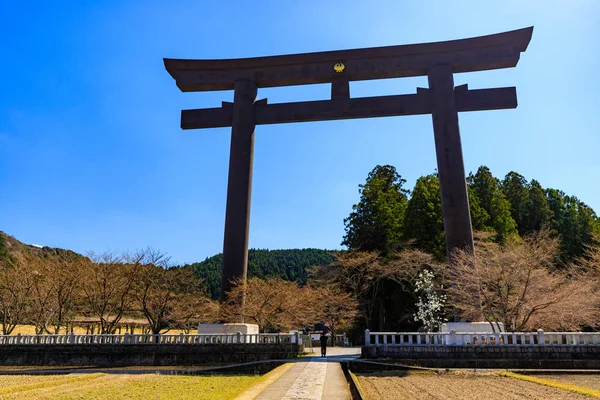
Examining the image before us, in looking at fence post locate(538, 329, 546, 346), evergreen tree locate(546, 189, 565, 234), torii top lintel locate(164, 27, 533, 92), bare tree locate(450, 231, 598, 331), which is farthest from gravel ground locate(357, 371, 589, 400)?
evergreen tree locate(546, 189, 565, 234)

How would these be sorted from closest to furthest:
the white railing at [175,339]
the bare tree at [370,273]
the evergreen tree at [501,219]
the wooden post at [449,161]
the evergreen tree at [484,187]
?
the white railing at [175,339]
the wooden post at [449,161]
the bare tree at [370,273]
the evergreen tree at [501,219]
the evergreen tree at [484,187]

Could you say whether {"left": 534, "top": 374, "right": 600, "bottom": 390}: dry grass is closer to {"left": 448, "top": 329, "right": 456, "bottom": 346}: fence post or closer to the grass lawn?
{"left": 448, "top": 329, "right": 456, "bottom": 346}: fence post

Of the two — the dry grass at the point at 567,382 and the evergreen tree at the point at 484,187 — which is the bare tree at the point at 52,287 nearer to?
the dry grass at the point at 567,382

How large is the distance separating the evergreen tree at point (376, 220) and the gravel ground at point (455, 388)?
22104 millimetres

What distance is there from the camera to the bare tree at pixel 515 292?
17.2 meters

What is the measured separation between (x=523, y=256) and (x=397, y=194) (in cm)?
2522

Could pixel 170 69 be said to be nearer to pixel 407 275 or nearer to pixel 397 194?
pixel 407 275

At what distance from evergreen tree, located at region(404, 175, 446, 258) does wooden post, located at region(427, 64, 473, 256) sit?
1285 cm

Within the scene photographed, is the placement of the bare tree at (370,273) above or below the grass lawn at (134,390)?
above

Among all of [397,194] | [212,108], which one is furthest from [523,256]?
[397,194]

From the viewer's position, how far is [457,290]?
18.5 meters

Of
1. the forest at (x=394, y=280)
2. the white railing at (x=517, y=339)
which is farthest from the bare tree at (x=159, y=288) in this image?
the white railing at (x=517, y=339)

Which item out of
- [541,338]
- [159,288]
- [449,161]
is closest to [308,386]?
[541,338]

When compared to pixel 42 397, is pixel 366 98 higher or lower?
higher
